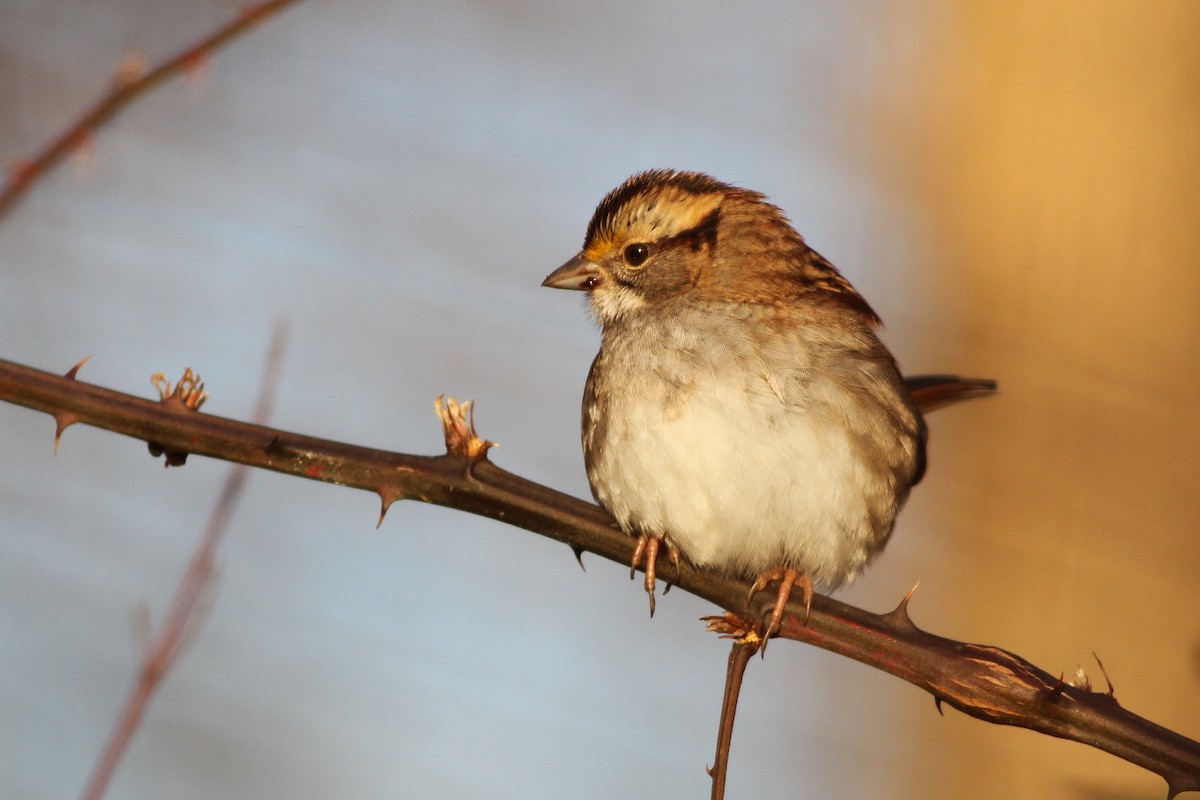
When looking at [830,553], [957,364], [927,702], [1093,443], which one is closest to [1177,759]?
[830,553]

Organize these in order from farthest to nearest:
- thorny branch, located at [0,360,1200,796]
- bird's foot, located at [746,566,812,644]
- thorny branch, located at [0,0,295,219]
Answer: bird's foot, located at [746,566,812,644]
thorny branch, located at [0,0,295,219]
thorny branch, located at [0,360,1200,796]

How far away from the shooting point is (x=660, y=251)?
117 inches

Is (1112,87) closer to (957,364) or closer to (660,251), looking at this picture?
(957,364)

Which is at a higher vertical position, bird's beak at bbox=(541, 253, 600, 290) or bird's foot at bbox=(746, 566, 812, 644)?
bird's beak at bbox=(541, 253, 600, 290)

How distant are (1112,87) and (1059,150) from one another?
285mm

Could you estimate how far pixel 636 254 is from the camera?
9.81 ft

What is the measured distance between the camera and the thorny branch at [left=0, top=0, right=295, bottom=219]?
1.95 metres

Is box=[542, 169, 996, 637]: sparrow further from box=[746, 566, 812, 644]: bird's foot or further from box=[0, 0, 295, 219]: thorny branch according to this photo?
box=[0, 0, 295, 219]: thorny branch

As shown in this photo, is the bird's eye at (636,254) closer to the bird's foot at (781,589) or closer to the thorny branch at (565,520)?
the bird's foot at (781,589)

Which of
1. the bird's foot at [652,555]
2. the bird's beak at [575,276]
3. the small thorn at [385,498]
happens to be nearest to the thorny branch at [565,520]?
the small thorn at [385,498]

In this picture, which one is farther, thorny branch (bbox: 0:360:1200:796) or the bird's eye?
the bird's eye

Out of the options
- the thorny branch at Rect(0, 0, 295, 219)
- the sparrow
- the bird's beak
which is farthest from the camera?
the bird's beak

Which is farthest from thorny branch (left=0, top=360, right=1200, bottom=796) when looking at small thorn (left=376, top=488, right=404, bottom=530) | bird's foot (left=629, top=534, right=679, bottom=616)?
bird's foot (left=629, top=534, right=679, bottom=616)

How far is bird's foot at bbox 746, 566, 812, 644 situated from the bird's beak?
885 mm
